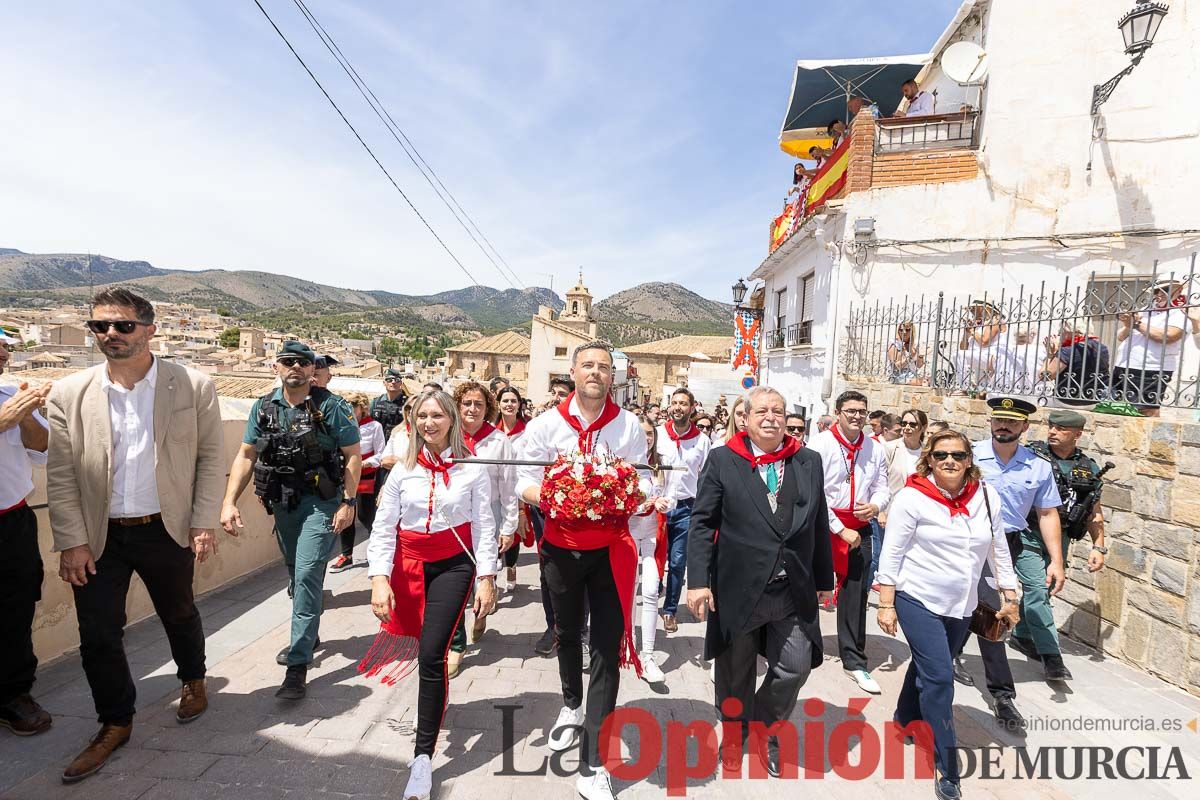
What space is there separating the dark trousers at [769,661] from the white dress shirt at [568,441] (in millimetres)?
921

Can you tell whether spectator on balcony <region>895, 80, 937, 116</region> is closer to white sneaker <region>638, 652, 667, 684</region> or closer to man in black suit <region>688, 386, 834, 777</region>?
man in black suit <region>688, 386, 834, 777</region>

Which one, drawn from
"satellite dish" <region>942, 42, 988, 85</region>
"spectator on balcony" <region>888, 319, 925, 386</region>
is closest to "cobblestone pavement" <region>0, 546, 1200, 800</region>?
"spectator on balcony" <region>888, 319, 925, 386</region>

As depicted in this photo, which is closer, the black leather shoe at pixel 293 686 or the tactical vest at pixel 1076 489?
the black leather shoe at pixel 293 686

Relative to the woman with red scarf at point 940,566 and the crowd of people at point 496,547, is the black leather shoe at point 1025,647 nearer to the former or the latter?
the crowd of people at point 496,547

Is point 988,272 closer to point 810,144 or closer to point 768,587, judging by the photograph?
point 810,144

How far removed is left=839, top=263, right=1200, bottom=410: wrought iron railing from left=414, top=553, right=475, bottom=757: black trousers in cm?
560

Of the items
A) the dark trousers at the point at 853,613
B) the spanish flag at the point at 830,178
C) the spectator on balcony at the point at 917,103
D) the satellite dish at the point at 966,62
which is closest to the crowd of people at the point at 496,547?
the dark trousers at the point at 853,613

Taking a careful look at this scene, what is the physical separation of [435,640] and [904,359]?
866 centimetres

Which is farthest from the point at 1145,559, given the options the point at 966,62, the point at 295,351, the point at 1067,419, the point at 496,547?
the point at 966,62

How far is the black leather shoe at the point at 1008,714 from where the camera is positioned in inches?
143

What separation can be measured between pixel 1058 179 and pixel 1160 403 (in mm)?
7098

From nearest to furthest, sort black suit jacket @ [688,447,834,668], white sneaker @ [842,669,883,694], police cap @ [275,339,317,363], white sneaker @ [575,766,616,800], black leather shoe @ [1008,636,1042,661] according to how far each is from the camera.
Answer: white sneaker @ [575,766,616,800] < black suit jacket @ [688,447,834,668] < police cap @ [275,339,317,363] < white sneaker @ [842,669,883,694] < black leather shoe @ [1008,636,1042,661]

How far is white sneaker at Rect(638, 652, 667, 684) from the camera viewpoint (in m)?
4.02

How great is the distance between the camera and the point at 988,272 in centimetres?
1009
